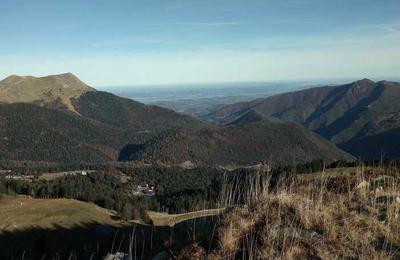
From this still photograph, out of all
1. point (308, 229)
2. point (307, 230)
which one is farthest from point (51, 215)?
point (307, 230)

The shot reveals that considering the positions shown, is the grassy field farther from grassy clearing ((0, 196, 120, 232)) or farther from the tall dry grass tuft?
the tall dry grass tuft

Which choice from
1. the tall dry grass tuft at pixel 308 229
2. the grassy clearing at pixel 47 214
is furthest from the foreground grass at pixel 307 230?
the grassy clearing at pixel 47 214

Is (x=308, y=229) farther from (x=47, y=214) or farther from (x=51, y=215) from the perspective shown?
(x=47, y=214)

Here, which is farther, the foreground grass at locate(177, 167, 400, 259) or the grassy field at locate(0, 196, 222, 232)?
the grassy field at locate(0, 196, 222, 232)

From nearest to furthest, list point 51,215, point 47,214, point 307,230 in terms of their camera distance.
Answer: point 307,230 → point 51,215 → point 47,214

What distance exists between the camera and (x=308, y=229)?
11.1 meters

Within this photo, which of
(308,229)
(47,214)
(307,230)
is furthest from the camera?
(47,214)

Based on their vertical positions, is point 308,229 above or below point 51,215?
above

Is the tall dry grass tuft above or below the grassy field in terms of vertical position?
above

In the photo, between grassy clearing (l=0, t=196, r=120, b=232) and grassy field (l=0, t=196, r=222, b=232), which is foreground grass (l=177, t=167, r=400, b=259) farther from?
grassy clearing (l=0, t=196, r=120, b=232)

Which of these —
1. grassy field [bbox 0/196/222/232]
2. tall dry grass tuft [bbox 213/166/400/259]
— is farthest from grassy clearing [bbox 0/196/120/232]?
tall dry grass tuft [bbox 213/166/400/259]

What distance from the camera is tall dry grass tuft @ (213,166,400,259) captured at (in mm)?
9562

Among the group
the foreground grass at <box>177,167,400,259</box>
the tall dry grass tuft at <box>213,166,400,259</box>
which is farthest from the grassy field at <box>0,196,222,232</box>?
the foreground grass at <box>177,167,400,259</box>

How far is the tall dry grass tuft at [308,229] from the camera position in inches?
376
